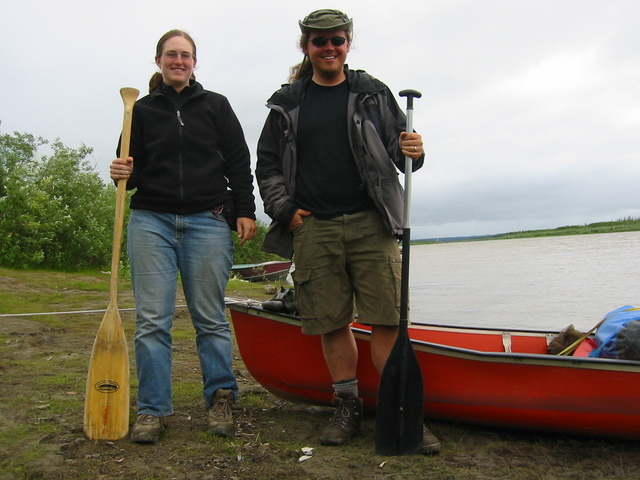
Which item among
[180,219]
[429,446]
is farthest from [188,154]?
[429,446]

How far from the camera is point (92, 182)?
19.4 m

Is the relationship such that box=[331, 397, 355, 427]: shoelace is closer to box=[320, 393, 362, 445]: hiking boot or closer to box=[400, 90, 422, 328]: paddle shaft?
box=[320, 393, 362, 445]: hiking boot

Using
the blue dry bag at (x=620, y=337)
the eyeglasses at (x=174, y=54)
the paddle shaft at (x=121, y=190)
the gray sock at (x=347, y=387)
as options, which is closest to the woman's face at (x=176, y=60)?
the eyeglasses at (x=174, y=54)

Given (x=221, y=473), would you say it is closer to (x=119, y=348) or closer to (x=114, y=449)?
(x=114, y=449)

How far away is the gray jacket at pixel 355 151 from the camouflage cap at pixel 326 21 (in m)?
0.25

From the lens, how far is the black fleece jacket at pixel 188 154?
2979 millimetres

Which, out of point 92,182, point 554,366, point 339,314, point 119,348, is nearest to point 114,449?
point 119,348

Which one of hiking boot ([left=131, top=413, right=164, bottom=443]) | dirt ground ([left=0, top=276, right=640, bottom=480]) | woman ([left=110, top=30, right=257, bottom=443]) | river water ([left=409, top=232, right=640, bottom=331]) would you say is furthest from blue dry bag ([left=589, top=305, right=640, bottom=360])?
river water ([left=409, top=232, right=640, bottom=331])

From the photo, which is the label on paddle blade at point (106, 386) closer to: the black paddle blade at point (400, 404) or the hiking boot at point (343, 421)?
the hiking boot at point (343, 421)

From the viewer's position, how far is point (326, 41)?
2924mm

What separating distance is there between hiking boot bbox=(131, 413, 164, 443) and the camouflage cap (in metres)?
2.09

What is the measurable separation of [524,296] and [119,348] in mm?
13787

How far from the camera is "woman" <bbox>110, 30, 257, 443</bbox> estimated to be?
2938mm

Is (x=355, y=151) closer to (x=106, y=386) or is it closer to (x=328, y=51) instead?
(x=328, y=51)
